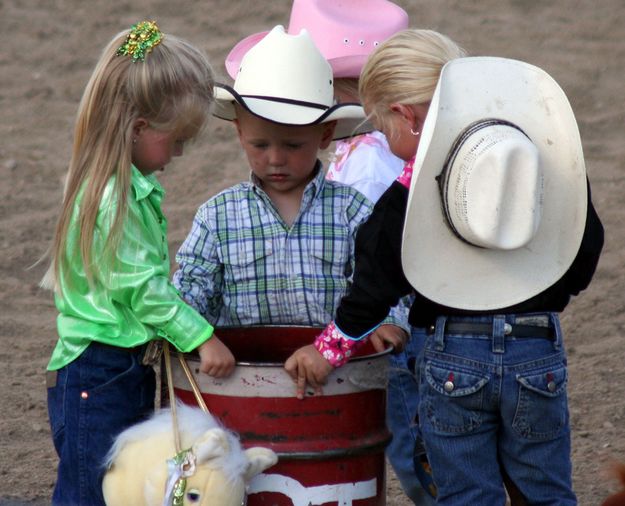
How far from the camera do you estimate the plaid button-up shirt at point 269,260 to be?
3.04 m

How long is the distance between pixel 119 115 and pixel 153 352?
547 mm

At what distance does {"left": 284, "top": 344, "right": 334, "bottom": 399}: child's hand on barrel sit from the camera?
2.67 m

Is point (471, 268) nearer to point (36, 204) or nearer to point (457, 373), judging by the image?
point (457, 373)

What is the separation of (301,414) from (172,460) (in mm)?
310

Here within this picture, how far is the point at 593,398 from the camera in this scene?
4.54 m

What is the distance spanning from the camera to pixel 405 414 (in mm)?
3506

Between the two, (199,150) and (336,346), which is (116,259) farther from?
(199,150)

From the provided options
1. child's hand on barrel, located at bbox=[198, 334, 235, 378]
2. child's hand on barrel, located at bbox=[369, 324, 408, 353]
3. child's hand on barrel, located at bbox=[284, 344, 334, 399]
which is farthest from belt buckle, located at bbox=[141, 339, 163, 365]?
child's hand on barrel, located at bbox=[369, 324, 408, 353]

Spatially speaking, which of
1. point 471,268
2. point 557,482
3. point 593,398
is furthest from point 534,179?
point 593,398

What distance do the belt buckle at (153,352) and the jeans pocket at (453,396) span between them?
1.97 ft

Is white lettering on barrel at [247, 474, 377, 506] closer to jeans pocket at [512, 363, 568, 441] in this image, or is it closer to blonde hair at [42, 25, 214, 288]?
jeans pocket at [512, 363, 568, 441]

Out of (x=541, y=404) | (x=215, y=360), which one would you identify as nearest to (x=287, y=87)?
(x=215, y=360)

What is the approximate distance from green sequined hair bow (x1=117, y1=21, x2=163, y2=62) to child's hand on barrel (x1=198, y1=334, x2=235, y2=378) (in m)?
0.69

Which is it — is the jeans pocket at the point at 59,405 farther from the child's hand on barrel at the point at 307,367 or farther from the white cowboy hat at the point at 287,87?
the white cowboy hat at the point at 287,87
